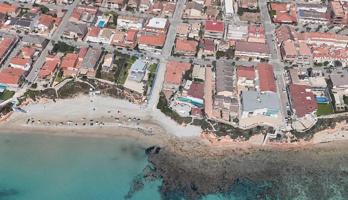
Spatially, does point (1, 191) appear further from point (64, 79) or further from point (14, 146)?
point (64, 79)

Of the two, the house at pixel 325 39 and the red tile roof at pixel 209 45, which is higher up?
the house at pixel 325 39

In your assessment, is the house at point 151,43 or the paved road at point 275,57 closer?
the paved road at point 275,57

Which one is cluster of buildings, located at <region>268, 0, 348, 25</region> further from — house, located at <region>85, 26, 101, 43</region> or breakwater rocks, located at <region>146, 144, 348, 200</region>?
house, located at <region>85, 26, 101, 43</region>

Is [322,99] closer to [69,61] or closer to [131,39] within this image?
[131,39]

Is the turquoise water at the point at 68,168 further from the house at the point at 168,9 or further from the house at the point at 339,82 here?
the house at the point at 339,82

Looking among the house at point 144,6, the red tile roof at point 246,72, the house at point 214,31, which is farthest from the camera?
the house at point 144,6

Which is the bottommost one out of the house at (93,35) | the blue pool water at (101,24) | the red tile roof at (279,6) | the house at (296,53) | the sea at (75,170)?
the sea at (75,170)

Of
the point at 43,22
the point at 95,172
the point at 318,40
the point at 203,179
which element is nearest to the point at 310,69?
the point at 318,40

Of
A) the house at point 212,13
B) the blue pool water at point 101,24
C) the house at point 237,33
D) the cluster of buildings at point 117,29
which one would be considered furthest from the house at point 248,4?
the blue pool water at point 101,24
